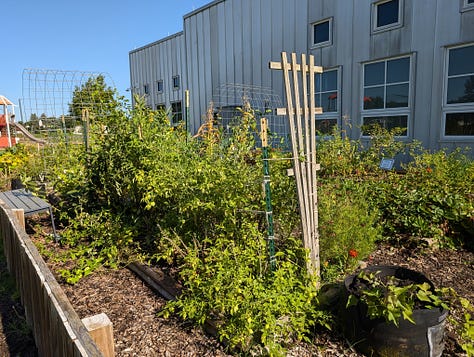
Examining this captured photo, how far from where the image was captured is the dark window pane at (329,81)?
33.8ft

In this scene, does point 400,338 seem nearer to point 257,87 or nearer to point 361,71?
point 361,71

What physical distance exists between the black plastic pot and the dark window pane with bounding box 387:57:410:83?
7.76 metres

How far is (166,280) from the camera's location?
11.5 ft

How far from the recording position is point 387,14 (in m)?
8.98

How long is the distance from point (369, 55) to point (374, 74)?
1.65 ft

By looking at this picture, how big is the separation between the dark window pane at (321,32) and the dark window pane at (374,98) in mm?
2119

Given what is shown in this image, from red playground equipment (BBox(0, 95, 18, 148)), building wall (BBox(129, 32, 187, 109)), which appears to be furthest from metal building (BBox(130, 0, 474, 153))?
red playground equipment (BBox(0, 95, 18, 148))

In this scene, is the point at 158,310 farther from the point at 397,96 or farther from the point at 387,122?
the point at 397,96

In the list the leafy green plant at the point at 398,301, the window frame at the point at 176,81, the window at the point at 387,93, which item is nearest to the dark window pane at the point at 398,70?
the window at the point at 387,93

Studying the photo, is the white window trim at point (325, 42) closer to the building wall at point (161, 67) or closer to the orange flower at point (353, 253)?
the building wall at point (161, 67)

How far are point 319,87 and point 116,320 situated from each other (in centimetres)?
934

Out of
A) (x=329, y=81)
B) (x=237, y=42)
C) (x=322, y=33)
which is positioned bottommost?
(x=329, y=81)

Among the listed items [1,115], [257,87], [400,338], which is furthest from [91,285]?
[1,115]

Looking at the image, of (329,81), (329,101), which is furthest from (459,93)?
(329,81)
